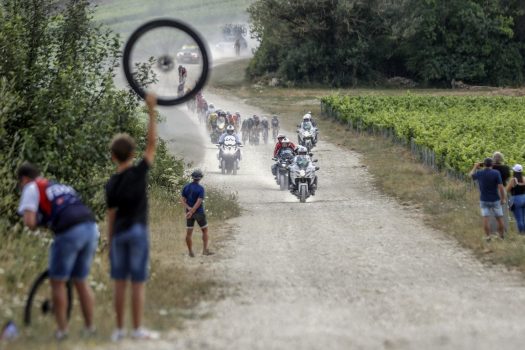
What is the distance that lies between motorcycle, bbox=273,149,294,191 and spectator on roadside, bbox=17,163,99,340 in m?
20.6

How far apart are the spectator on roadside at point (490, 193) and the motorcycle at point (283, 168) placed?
11.4m

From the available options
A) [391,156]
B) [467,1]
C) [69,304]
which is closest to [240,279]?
[69,304]

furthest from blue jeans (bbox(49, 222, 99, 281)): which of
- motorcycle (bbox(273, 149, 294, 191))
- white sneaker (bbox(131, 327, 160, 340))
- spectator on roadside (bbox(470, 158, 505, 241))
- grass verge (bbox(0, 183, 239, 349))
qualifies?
motorcycle (bbox(273, 149, 294, 191))

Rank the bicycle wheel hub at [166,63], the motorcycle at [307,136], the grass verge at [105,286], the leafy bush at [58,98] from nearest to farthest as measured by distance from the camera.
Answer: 1. the grass verge at [105,286]
2. the bicycle wheel hub at [166,63]
3. the leafy bush at [58,98]
4. the motorcycle at [307,136]

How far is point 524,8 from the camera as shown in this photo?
7844 centimetres

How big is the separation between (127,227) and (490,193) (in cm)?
1145

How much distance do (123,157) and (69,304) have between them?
2.00 meters

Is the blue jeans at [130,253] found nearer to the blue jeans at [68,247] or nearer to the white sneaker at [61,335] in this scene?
the blue jeans at [68,247]

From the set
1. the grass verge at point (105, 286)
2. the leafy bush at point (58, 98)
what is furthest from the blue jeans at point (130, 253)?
the leafy bush at point (58, 98)

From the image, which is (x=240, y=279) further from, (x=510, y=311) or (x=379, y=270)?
(x=510, y=311)

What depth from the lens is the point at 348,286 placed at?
15.5 metres

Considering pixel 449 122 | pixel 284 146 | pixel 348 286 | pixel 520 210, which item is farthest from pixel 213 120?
pixel 348 286

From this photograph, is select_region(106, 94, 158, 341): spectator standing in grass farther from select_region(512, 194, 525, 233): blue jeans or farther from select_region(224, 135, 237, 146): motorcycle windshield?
select_region(224, 135, 237, 146): motorcycle windshield

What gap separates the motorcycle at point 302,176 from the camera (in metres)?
28.8
